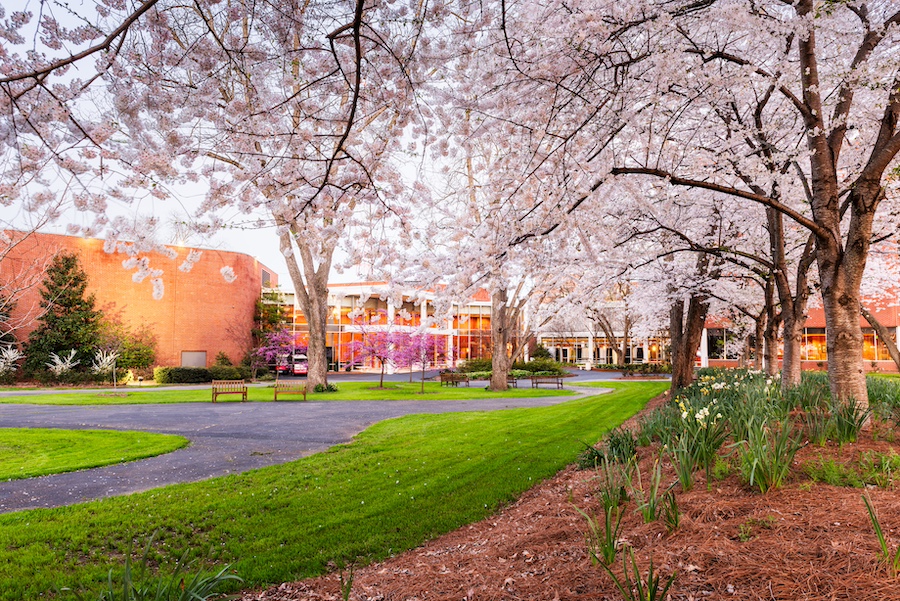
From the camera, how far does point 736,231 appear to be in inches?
488

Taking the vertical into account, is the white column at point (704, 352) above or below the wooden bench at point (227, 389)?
above

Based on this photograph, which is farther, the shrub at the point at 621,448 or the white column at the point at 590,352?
the white column at the point at 590,352

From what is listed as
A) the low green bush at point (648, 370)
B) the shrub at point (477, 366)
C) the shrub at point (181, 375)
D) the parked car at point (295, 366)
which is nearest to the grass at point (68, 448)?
the shrub at point (181, 375)

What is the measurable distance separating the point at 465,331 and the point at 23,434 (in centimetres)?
4225

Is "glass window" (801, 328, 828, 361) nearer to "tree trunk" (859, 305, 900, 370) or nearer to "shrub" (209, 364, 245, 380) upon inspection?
"tree trunk" (859, 305, 900, 370)

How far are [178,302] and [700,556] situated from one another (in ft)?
122

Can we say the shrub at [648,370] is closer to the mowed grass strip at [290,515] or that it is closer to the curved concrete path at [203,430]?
the curved concrete path at [203,430]

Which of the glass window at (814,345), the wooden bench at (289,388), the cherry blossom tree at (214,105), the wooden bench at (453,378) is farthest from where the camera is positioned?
the glass window at (814,345)

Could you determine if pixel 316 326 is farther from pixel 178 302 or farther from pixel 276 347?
pixel 178 302

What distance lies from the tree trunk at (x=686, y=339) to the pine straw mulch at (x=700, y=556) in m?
9.69

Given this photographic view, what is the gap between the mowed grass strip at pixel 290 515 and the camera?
434 cm

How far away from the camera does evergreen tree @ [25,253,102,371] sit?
2942cm

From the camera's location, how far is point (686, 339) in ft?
47.4

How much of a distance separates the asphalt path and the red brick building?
16.6m
